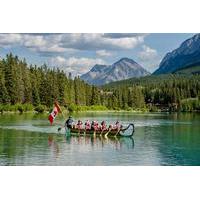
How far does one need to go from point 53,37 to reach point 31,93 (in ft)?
68.3

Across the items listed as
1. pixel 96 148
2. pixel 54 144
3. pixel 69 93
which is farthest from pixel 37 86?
pixel 96 148

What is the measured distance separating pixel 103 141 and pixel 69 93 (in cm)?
1534

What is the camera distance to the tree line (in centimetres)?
3478

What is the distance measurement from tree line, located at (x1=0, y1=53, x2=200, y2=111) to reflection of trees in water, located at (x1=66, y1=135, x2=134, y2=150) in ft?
29.3

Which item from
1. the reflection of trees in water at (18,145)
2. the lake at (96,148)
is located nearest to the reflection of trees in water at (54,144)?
the lake at (96,148)

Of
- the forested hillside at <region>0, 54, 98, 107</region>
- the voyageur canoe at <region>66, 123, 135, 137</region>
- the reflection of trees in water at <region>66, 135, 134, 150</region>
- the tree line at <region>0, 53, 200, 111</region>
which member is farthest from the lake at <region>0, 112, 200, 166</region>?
the forested hillside at <region>0, 54, 98, 107</region>

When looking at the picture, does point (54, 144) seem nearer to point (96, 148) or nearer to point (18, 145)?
point (18, 145)

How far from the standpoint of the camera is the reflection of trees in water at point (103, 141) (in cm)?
1995

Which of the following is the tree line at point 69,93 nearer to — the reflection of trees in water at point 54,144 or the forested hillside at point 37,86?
the forested hillside at point 37,86
